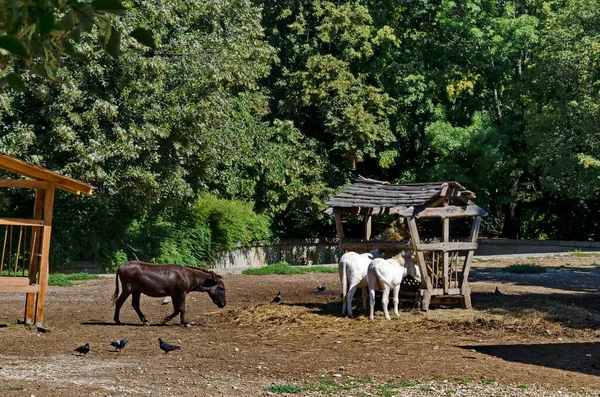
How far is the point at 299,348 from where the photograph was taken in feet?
43.6

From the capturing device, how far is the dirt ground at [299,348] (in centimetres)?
1038

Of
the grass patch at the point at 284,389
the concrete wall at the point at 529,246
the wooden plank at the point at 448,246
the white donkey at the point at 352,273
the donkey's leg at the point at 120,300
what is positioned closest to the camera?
the grass patch at the point at 284,389

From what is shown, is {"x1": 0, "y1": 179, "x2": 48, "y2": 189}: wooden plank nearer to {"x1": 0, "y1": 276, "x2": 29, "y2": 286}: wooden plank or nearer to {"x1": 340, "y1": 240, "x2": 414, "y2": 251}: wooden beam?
{"x1": 0, "y1": 276, "x2": 29, "y2": 286}: wooden plank

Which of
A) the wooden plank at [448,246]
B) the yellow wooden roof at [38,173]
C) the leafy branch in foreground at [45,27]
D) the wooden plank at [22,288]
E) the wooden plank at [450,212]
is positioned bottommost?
the wooden plank at [22,288]

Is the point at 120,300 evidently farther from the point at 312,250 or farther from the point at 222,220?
the point at 312,250

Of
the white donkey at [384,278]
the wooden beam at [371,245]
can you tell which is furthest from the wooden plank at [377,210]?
the white donkey at [384,278]

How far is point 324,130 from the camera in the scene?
38.4 metres

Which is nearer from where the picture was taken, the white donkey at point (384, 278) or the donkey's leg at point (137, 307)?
the donkey's leg at point (137, 307)

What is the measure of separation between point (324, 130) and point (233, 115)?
6.31m

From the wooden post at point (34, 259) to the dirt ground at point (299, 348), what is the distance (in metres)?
0.49

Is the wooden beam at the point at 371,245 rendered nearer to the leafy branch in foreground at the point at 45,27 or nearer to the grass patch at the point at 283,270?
the grass patch at the point at 283,270

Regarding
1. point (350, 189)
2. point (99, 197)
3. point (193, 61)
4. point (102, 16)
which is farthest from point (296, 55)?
point (102, 16)

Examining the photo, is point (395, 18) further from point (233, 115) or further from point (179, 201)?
point (179, 201)

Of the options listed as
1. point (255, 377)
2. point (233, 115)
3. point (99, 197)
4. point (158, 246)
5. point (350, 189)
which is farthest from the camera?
point (233, 115)
